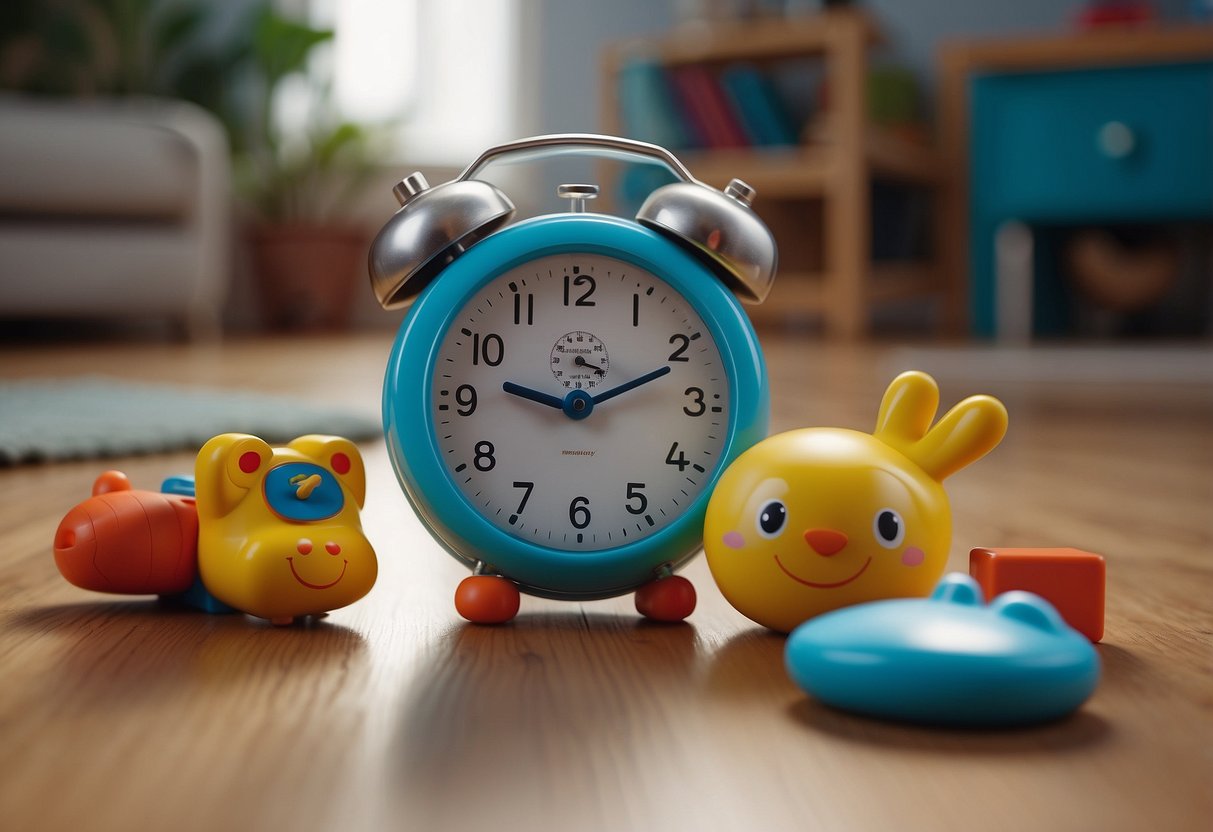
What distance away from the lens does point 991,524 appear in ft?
3.61

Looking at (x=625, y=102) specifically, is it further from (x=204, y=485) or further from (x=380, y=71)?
(x=204, y=485)

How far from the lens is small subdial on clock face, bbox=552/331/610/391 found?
735mm

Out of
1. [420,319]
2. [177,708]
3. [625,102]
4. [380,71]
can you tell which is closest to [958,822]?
[177,708]

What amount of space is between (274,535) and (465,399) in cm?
12

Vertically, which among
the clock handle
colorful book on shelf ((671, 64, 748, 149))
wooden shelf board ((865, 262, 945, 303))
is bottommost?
the clock handle

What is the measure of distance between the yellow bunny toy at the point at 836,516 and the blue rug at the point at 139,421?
1.03 metres

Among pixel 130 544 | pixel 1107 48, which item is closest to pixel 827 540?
pixel 130 544

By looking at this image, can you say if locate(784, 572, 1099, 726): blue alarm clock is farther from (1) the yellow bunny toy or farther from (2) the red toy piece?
(2) the red toy piece

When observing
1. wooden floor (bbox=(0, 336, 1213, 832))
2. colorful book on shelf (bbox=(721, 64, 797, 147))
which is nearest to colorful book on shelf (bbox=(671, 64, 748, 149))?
colorful book on shelf (bbox=(721, 64, 797, 147))

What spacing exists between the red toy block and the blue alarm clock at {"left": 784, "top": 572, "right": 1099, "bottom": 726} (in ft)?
0.39

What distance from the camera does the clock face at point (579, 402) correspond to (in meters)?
0.73

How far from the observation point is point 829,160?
429 centimetres

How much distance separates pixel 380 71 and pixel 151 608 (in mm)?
5431

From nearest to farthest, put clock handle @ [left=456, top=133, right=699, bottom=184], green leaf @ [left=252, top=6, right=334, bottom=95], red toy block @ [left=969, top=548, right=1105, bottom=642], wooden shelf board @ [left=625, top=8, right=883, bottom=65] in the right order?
red toy block @ [left=969, top=548, right=1105, bottom=642] < clock handle @ [left=456, top=133, right=699, bottom=184] < wooden shelf board @ [left=625, top=8, right=883, bottom=65] < green leaf @ [left=252, top=6, right=334, bottom=95]
